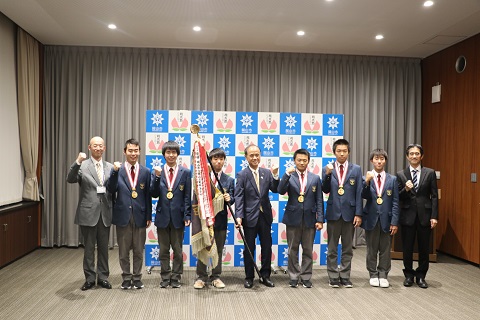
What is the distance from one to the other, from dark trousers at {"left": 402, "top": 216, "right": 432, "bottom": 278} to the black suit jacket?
0.07m

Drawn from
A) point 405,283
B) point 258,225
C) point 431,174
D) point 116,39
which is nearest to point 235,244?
point 258,225

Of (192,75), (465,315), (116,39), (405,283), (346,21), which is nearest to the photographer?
(465,315)

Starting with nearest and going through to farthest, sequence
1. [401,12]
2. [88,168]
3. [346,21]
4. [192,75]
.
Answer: [88,168]
[401,12]
[346,21]
[192,75]

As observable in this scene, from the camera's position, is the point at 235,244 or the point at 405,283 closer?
the point at 405,283

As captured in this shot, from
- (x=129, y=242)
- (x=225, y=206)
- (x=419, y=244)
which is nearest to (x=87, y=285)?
(x=129, y=242)

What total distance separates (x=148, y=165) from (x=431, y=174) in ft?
10.4

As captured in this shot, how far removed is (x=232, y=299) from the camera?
4051 millimetres

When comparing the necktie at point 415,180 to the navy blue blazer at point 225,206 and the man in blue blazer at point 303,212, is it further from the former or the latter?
the navy blue blazer at point 225,206

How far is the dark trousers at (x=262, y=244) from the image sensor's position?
4.44 m

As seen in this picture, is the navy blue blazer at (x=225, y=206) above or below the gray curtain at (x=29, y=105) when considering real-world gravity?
below

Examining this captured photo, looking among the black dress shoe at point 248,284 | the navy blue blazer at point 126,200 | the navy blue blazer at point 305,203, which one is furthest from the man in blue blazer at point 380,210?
the navy blue blazer at point 126,200

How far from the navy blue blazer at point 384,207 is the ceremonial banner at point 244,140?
0.87 m

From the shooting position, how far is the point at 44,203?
647cm

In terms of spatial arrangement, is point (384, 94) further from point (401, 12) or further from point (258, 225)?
point (258, 225)
